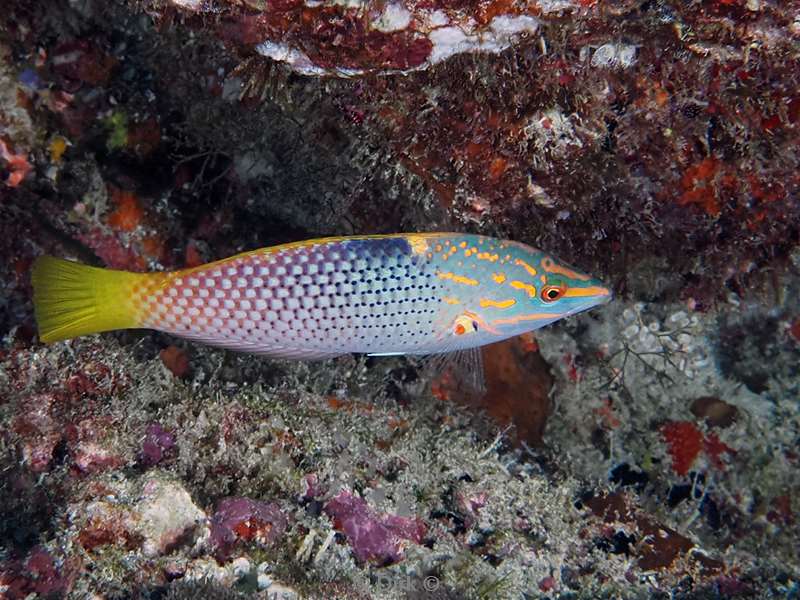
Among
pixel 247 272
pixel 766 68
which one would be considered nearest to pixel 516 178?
pixel 766 68

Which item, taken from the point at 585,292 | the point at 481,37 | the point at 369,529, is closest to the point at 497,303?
the point at 585,292

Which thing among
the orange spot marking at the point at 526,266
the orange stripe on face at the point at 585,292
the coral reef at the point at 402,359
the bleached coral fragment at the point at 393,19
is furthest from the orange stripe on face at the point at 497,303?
the bleached coral fragment at the point at 393,19

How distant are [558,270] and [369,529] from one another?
2111 millimetres

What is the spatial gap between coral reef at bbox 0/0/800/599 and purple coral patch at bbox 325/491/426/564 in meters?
0.02

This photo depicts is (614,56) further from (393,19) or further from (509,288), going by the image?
(509,288)

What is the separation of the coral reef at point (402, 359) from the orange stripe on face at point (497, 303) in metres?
0.91

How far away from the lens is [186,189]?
6004mm

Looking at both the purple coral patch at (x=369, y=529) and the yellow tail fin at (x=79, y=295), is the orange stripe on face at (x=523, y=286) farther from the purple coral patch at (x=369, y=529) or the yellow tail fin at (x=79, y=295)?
the yellow tail fin at (x=79, y=295)

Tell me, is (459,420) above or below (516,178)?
below

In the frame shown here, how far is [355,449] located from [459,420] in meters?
1.57

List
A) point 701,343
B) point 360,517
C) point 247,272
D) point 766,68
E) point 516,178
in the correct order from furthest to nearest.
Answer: point 701,343 → point 516,178 → point 360,517 → point 247,272 → point 766,68

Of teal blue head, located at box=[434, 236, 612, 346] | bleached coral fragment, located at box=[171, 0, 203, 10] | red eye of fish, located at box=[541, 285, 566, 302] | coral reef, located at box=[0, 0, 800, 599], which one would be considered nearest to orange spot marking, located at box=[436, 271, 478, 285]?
teal blue head, located at box=[434, 236, 612, 346]

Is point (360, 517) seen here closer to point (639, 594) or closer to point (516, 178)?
point (639, 594)

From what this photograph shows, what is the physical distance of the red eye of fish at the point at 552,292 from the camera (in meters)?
3.65
